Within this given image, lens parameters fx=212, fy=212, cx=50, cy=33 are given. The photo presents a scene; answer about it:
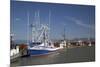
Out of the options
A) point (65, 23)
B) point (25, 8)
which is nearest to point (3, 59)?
point (25, 8)

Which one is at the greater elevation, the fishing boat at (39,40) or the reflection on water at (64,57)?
the fishing boat at (39,40)

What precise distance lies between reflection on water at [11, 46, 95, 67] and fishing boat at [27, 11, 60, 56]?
7 centimetres

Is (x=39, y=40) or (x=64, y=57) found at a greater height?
(x=39, y=40)

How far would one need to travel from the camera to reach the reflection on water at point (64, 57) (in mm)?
2586

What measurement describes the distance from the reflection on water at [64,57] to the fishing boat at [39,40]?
74 millimetres

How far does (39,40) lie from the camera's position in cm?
261

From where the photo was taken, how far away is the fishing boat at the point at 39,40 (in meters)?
2.59

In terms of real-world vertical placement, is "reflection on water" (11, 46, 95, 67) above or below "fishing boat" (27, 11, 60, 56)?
below

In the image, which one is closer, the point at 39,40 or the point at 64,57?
the point at 39,40

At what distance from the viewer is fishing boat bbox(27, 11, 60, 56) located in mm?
2594

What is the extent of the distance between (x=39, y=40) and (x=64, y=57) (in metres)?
0.41

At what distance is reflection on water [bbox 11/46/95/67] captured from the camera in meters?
2.59
